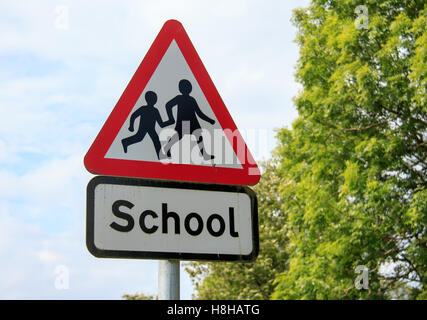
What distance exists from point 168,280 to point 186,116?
30.1 inches

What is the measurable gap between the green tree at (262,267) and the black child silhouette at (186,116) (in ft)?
67.0

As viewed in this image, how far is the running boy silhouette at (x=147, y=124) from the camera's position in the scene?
8.77 ft

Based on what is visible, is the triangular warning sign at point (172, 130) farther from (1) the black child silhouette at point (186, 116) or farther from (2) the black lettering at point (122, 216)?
(2) the black lettering at point (122, 216)

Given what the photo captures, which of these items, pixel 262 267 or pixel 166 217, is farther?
pixel 262 267

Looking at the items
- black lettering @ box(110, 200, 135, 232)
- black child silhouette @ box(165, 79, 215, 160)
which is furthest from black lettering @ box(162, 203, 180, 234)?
black child silhouette @ box(165, 79, 215, 160)

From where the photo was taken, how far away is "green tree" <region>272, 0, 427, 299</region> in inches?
486

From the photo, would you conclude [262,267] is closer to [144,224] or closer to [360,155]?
[360,155]

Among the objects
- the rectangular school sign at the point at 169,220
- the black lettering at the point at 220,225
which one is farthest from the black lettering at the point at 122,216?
the black lettering at the point at 220,225

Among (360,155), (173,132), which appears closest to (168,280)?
(173,132)

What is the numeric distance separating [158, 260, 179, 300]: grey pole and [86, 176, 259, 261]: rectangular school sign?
1.4 inches

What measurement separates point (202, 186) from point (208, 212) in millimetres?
121

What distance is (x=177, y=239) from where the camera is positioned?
2.57 meters

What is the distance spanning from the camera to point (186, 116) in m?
2.76

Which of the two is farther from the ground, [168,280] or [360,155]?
[360,155]
